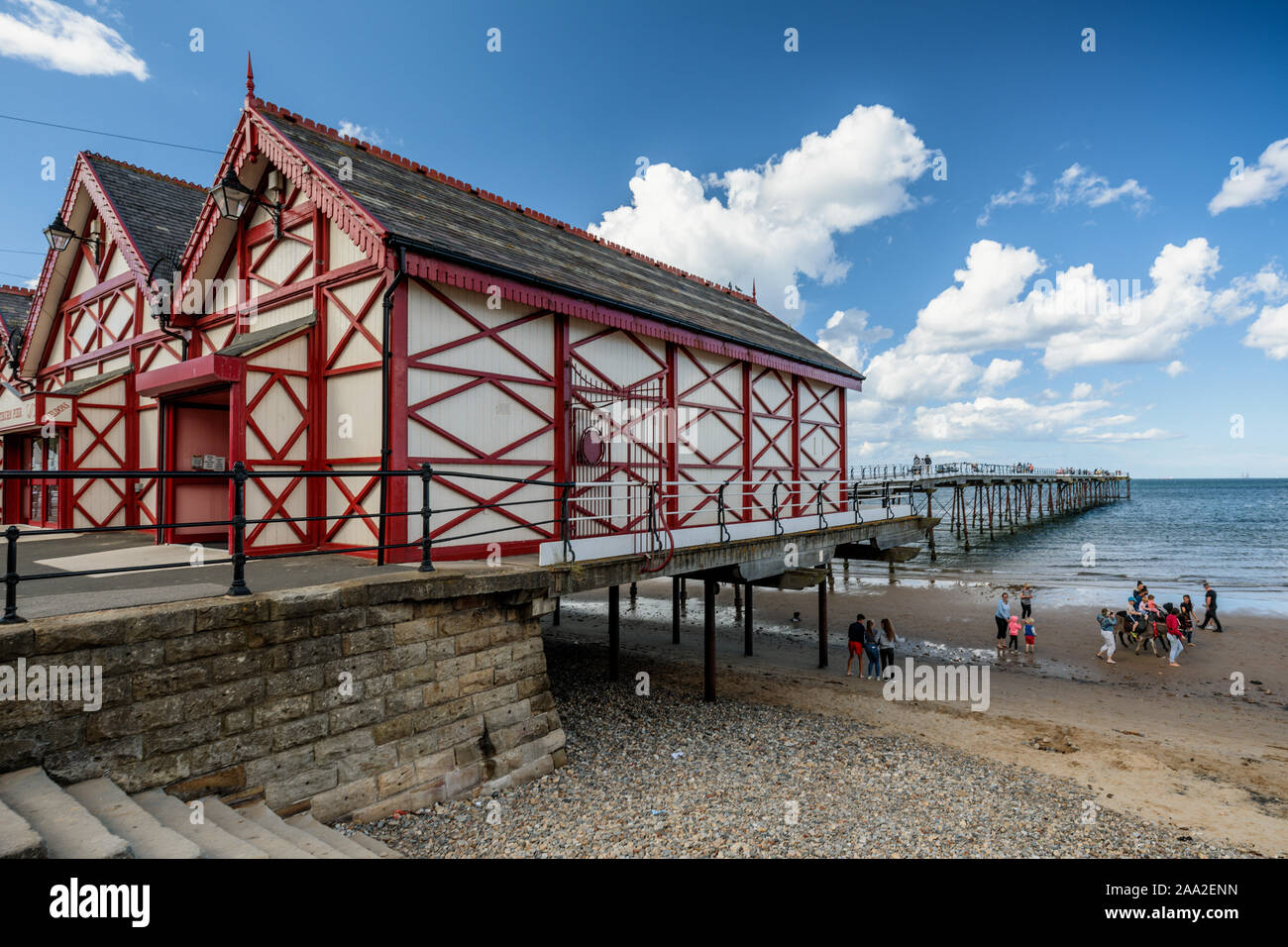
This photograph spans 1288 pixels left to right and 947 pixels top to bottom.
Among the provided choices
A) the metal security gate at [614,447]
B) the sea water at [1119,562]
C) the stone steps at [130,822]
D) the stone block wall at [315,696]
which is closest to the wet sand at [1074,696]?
Result: the metal security gate at [614,447]

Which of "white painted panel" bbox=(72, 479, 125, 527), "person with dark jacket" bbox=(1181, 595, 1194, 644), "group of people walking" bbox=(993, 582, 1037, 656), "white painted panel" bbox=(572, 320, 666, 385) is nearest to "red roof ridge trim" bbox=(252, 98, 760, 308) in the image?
"white painted panel" bbox=(572, 320, 666, 385)

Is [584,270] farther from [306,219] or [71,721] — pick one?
[71,721]

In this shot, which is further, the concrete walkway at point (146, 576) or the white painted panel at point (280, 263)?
the white painted panel at point (280, 263)

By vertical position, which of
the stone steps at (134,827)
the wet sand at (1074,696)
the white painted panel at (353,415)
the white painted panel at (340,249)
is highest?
the white painted panel at (340,249)

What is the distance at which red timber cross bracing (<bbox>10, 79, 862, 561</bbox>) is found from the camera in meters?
8.66

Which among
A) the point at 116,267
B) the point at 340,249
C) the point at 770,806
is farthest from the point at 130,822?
the point at 116,267

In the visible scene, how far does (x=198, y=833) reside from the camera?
157 inches

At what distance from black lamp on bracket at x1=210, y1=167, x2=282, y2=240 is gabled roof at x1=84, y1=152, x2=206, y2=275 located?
11.6 ft

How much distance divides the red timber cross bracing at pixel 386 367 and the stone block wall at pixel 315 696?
101 cm

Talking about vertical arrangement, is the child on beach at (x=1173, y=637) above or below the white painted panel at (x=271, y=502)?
below

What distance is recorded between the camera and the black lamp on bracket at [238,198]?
1019 cm

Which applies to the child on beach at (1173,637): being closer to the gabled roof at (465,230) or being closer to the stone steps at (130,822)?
the gabled roof at (465,230)

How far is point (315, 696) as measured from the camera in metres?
5.26
